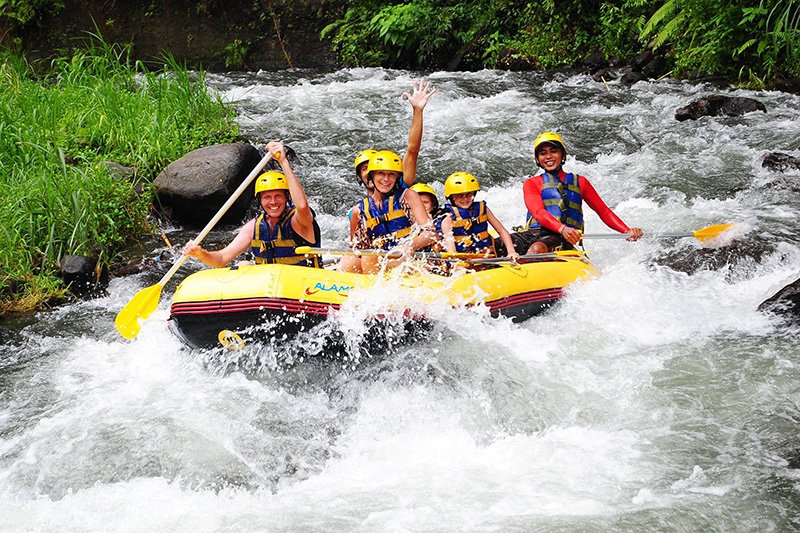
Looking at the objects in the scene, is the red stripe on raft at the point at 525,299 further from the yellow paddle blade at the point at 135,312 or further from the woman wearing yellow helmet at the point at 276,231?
the yellow paddle blade at the point at 135,312

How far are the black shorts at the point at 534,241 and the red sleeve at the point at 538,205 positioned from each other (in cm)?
6

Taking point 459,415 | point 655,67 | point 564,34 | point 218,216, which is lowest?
point 459,415

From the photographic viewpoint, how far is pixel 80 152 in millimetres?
8156

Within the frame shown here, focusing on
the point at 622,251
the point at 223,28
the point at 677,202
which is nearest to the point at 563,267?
the point at 622,251

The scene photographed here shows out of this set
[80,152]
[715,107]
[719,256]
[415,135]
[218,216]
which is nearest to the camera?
[218,216]

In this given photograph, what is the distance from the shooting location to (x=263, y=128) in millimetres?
10453

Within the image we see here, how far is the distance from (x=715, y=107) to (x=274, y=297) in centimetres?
673

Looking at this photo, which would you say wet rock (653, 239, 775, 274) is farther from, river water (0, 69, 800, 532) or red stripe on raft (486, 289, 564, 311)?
red stripe on raft (486, 289, 564, 311)

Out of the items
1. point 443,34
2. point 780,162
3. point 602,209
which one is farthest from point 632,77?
point 602,209

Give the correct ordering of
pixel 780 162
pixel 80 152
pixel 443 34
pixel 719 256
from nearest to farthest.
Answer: pixel 719 256 < pixel 780 162 < pixel 80 152 < pixel 443 34

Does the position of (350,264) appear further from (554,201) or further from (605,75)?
(605,75)

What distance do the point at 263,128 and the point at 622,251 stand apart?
5079 millimetres

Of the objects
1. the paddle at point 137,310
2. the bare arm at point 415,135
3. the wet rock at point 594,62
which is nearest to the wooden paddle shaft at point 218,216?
the paddle at point 137,310

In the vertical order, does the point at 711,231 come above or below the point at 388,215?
below
